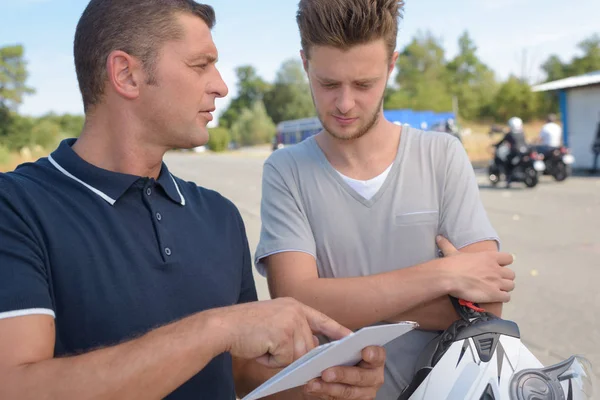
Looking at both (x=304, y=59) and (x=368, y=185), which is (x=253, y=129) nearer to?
(x=304, y=59)

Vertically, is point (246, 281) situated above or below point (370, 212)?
below

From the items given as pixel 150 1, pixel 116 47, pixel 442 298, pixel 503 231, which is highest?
pixel 150 1

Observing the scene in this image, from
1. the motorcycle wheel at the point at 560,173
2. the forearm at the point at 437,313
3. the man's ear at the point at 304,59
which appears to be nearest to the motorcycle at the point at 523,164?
the motorcycle wheel at the point at 560,173

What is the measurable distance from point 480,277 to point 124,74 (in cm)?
120

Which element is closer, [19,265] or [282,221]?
[19,265]

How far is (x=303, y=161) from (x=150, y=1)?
698 millimetres

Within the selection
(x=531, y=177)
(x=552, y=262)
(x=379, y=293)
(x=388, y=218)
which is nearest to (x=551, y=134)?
(x=531, y=177)

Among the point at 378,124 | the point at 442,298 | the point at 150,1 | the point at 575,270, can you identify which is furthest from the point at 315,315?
the point at 575,270

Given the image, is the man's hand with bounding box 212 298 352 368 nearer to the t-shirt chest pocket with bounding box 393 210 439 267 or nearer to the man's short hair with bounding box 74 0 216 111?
the t-shirt chest pocket with bounding box 393 210 439 267

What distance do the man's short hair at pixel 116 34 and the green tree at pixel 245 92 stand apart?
107582 mm

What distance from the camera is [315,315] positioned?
152 cm

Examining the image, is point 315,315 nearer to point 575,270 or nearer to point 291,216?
point 291,216

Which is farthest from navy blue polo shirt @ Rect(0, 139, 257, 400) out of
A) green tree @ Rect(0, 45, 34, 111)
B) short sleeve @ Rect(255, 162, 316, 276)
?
green tree @ Rect(0, 45, 34, 111)

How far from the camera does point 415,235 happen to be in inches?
79.5
